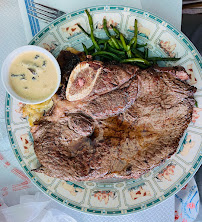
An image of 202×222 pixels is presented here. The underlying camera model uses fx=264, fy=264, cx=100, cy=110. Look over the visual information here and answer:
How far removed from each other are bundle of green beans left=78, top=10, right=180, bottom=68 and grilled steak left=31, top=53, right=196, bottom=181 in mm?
245

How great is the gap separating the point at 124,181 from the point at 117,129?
869 millimetres

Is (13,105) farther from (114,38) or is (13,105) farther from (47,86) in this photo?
(114,38)

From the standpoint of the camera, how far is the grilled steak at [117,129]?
9.94ft

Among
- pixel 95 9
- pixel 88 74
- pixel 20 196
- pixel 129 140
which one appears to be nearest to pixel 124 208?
pixel 129 140

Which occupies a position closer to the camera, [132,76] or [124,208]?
[132,76]

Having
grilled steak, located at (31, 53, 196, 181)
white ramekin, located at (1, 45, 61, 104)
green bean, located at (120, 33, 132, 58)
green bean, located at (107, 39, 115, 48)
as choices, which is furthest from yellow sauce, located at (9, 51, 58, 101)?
green bean, located at (120, 33, 132, 58)

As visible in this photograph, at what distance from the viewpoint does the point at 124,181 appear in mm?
3602

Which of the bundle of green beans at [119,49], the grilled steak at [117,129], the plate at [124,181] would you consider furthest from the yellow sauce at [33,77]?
the bundle of green beans at [119,49]

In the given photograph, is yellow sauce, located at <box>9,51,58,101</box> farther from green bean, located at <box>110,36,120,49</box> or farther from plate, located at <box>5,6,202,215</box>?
green bean, located at <box>110,36,120,49</box>

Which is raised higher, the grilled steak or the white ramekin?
the white ramekin

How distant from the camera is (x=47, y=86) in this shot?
3.03 m

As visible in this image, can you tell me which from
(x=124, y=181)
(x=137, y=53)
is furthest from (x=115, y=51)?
(x=124, y=181)

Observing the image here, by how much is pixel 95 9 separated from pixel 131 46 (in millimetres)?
674

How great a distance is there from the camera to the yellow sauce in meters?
3.00
